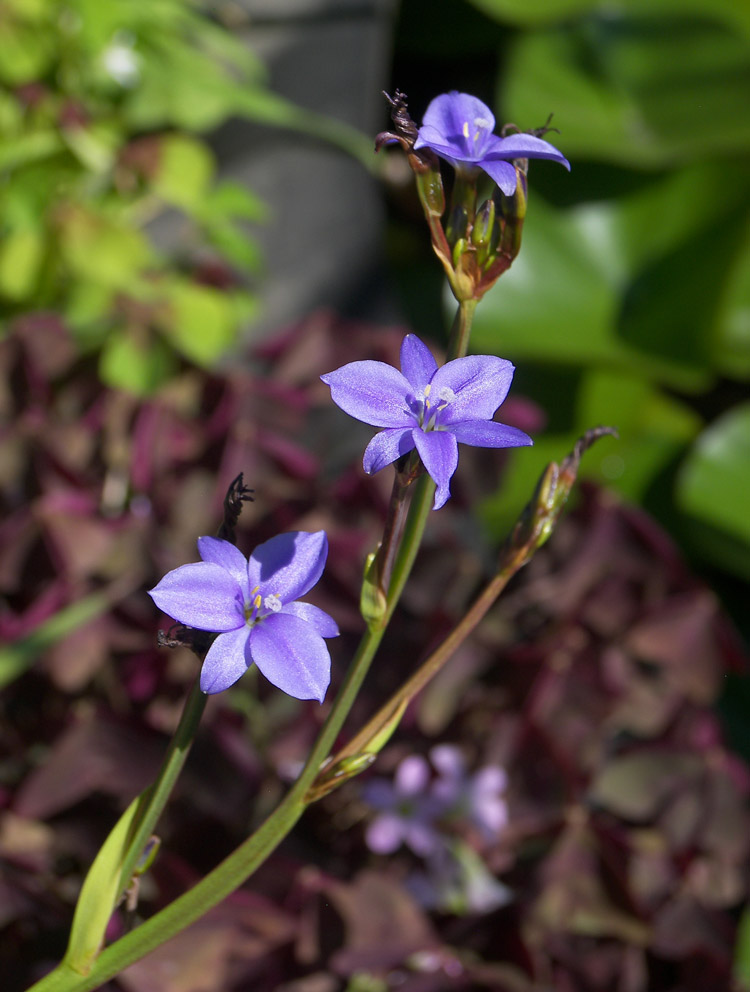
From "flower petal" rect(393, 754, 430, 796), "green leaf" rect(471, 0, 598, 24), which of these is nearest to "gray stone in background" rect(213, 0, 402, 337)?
"green leaf" rect(471, 0, 598, 24)

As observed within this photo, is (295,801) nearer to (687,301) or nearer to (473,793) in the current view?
(473,793)

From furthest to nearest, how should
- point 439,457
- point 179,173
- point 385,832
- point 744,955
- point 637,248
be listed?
point 637,248 < point 179,173 < point 744,955 < point 385,832 < point 439,457

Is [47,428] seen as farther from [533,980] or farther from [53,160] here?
[533,980]

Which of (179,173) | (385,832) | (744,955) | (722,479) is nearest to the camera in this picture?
(385,832)

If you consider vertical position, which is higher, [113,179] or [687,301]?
[113,179]

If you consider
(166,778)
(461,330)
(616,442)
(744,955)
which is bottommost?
(744,955)

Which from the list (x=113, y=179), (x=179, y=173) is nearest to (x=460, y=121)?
(x=179, y=173)

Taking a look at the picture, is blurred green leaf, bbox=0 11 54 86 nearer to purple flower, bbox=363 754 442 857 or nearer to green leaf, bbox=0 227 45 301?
green leaf, bbox=0 227 45 301
